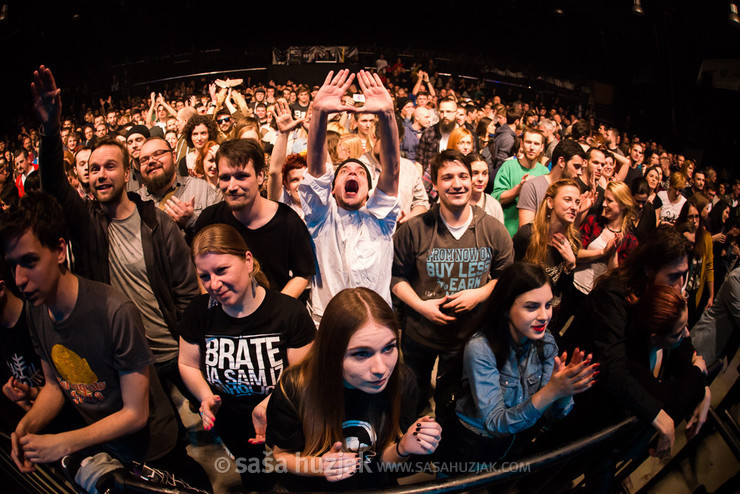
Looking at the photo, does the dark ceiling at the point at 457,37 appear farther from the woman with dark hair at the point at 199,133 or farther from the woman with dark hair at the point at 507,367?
the woman with dark hair at the point at 507,367


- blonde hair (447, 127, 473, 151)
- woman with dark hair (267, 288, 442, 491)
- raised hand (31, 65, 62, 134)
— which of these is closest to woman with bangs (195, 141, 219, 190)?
raised hand (31, 65, 62, 134)

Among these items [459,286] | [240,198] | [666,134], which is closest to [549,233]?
[459,286]

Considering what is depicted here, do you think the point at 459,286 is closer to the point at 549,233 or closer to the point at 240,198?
the point at 549,233

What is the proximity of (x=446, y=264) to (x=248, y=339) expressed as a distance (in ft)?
3.90

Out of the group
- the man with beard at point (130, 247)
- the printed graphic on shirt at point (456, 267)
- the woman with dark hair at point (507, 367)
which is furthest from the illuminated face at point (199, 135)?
the woman with dark hair at point (507, 367)

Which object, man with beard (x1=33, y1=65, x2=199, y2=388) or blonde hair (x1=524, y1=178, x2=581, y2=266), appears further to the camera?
blonde hair (x1=524, y1=178, x2=581, y2=266)

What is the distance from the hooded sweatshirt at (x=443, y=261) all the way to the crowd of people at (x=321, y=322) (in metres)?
0.01

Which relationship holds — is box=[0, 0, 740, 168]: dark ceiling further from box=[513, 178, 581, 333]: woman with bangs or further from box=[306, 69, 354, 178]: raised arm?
box=[306, 69, 354, 178]: raised arm

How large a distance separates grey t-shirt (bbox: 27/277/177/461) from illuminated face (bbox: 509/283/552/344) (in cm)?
151

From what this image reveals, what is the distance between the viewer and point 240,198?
229 centimetres

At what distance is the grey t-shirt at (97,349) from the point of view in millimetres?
1594

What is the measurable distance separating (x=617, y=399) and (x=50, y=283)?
7.56ft

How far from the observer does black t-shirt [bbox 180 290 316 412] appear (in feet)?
5.81

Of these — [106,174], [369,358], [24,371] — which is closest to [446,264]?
[369,358]
